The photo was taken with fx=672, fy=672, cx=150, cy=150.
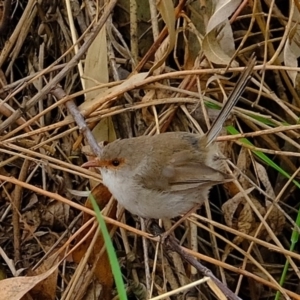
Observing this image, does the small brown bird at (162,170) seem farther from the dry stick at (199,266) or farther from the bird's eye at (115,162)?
the dry stick at (199,266)

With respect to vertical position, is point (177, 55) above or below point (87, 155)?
above

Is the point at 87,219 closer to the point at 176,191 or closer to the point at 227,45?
the point at 176,191

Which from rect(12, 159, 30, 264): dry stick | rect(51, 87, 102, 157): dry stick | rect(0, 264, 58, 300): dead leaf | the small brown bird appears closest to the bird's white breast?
the small brown bird

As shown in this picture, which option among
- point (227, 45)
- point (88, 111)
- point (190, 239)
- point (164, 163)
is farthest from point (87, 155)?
point (227, 45)

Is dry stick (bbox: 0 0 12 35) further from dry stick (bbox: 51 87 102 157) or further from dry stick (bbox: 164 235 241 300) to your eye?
dry stick (bbox: 164 235 241 300)

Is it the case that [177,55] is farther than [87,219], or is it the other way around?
[177,55]

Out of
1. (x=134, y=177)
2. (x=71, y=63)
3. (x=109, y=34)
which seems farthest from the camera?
(x=109, y=34)

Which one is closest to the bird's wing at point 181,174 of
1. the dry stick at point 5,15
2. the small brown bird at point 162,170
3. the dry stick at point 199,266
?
the small brown bird at point 162,170
